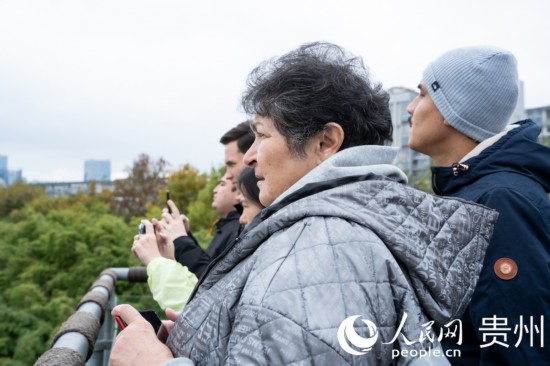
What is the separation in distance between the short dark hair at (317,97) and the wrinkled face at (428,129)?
2.34ft

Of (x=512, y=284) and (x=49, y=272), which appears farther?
(x=49, y=272)

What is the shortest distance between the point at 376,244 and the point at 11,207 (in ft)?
87.9

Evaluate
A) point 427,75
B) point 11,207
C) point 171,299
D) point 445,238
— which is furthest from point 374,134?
point 11,207

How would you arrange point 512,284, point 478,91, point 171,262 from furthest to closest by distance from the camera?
point 171,262 → point 478,91 → point 512,284

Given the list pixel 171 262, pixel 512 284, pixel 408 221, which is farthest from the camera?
pixel 171 262

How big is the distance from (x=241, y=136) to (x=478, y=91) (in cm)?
209

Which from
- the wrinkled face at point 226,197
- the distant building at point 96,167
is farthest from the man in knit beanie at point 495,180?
the distant building at point 96,167

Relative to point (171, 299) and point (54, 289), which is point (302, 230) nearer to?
point (171, 299)

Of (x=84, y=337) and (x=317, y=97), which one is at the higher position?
(x=317, y=97)

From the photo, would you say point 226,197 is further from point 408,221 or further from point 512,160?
point 408,221

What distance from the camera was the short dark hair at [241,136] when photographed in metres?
3.92

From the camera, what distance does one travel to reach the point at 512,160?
1899 millimetres

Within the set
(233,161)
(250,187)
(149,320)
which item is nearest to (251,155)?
(149,320)

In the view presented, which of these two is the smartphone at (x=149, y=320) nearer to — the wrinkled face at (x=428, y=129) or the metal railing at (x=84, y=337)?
the metal railing at (x=84, y=337)
